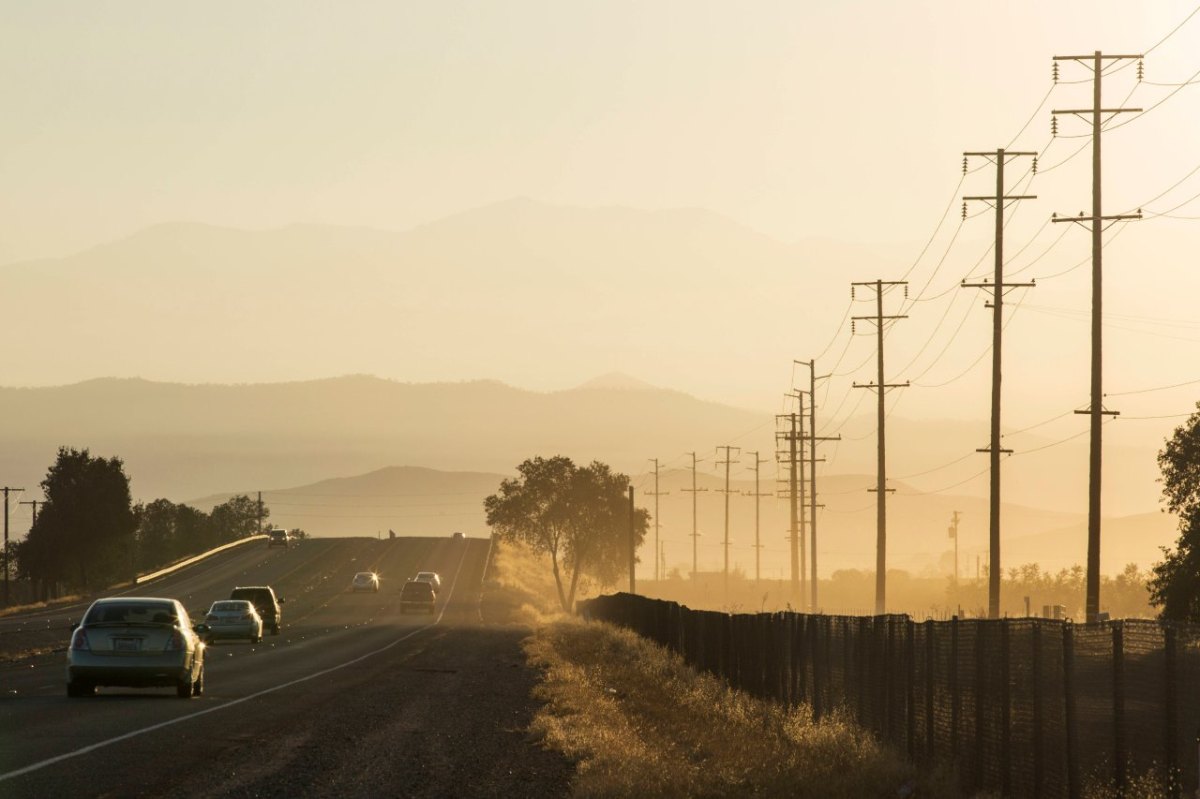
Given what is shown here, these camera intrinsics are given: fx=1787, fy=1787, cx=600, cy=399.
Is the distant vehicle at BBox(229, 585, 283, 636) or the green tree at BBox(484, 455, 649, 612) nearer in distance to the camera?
the distant vehicle at BBox(229, 585, 283, 636)

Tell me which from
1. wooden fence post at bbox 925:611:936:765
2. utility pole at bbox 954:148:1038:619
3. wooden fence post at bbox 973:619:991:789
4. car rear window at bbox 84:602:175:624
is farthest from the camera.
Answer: utility pole at bbox 954:148:1038:619

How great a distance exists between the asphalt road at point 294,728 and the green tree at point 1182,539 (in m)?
20.8

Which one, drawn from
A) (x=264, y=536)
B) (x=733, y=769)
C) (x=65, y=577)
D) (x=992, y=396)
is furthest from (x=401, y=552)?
(x=733, y=769)

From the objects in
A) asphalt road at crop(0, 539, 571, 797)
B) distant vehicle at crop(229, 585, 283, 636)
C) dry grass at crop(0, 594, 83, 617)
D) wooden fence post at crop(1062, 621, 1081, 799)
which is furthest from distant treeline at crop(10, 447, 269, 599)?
wooden fence post at crop(1062, 621, 1081, 799)

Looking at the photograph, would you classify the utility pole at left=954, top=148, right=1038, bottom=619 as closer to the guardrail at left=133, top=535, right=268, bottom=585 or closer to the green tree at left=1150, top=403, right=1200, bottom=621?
the green tree at left=1150, top=403, right=1200, bottom=621


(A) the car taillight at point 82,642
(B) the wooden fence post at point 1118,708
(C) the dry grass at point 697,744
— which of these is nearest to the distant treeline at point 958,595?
(C) the dry grass at point 697,744

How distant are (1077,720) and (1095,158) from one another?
125 feet

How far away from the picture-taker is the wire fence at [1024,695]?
1377cm

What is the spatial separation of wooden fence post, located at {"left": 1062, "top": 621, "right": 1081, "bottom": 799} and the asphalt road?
540cm

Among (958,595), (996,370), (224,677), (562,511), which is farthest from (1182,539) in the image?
(562,511)

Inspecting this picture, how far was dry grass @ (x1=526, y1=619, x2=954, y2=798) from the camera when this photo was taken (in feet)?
57.9

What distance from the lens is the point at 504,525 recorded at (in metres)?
138

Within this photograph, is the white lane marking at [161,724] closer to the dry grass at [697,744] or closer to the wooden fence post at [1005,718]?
the dry grass at [697,744]

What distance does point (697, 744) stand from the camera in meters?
23.7
